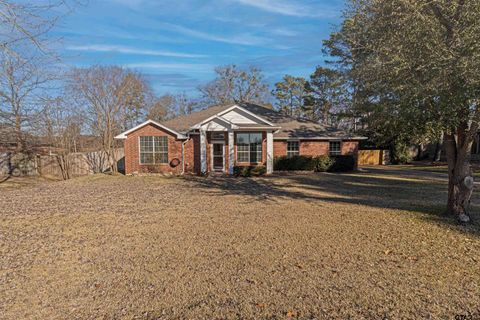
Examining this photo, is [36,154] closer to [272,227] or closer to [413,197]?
[272,227]

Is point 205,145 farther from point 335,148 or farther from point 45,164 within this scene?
point 45,164

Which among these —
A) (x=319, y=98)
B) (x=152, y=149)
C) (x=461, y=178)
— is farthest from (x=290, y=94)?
(x=461, y=178)

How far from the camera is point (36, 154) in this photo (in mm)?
20266

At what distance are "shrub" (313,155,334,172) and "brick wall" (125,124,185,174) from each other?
8.59 metres

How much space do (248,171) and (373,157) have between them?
1842cm

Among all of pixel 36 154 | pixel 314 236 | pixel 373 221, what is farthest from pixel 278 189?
pixel 36 154

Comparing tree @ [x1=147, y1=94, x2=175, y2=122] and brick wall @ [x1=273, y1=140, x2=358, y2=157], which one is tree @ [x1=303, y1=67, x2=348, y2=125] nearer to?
brick wall @ [x1=273, y1=140, x2=358, y2=157]

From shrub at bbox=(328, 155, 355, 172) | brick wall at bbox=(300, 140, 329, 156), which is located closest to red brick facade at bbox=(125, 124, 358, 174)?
brick wall at bbox=(300, 140, 329, 156)

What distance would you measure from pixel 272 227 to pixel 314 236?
1070 mm

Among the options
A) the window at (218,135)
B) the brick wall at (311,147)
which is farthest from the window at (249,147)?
the brick wall at (311,147)

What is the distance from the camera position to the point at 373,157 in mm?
30938

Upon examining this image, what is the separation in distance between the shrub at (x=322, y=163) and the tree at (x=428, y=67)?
1203cm

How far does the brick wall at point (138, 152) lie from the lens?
18.9 metres

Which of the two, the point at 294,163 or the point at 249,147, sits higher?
the point at 249,147
